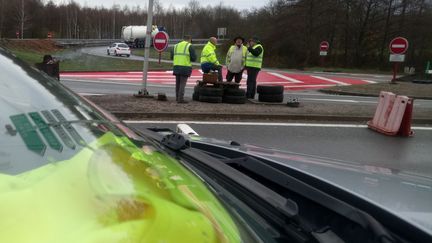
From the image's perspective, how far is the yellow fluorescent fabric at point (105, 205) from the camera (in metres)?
0.97

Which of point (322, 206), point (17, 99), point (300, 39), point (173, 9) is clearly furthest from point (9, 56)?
point (173, 9)

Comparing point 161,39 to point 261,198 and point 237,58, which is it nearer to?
point 237,58

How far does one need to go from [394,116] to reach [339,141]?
5.40 feet

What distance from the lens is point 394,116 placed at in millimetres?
9500

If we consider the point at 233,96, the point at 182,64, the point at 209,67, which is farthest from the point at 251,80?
the point at 182,64

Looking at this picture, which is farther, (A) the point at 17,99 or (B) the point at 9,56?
(B) the point at 9,56

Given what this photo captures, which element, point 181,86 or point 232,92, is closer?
point 181,86

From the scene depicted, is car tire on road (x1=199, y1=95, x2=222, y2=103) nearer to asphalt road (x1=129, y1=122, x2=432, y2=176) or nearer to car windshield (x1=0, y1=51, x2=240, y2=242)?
asphalt road (x1=129, y1=122, x2=432, y2=176)

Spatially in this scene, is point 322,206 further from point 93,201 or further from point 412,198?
point 93,201

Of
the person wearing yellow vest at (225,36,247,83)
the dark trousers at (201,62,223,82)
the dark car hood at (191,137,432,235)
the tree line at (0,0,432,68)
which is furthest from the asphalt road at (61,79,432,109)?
the tree line at (0,0,432,68)

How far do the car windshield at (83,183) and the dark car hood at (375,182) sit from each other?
2.73 feet

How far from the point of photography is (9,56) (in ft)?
6.16

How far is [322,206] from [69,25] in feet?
399

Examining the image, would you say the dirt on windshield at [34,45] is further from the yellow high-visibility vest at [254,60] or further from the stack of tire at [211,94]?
the stack of tire at [211,94]
